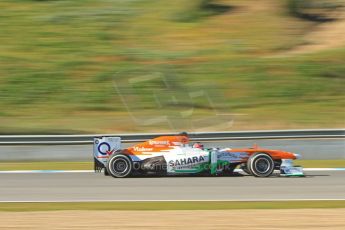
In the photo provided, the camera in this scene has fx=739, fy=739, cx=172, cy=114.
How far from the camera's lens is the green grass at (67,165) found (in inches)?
575

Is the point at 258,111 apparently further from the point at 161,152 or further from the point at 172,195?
the point at 172,195

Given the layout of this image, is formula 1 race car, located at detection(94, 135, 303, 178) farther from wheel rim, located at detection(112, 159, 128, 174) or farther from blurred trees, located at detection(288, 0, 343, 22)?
blurred trees, located at detection(288, 0, 343, 22)

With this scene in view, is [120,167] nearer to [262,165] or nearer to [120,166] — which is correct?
[120,166]

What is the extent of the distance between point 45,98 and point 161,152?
37.9 feet

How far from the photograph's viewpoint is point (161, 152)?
12.6 meters

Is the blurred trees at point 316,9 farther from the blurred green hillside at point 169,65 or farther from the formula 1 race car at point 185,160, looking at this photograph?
the formula 1 race car at point 185,160

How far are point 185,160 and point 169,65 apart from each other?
42.3ft

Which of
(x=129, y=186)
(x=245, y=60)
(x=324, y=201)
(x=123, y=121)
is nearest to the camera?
(x=324, y=201)

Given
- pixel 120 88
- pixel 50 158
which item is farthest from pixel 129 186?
pixel 120 88

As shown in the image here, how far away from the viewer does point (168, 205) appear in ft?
31.3

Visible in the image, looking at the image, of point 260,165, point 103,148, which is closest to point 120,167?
point 103,148

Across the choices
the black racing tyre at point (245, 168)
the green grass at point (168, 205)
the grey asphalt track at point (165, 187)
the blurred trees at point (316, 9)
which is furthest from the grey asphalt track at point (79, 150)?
the blurred trees at point (316, 9)

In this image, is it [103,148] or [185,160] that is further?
[103,148]

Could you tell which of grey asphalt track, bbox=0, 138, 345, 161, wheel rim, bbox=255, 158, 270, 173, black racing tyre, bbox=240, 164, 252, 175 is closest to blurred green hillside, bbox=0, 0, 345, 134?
grey asphalt track, bbox=0, 138, 345, 161
